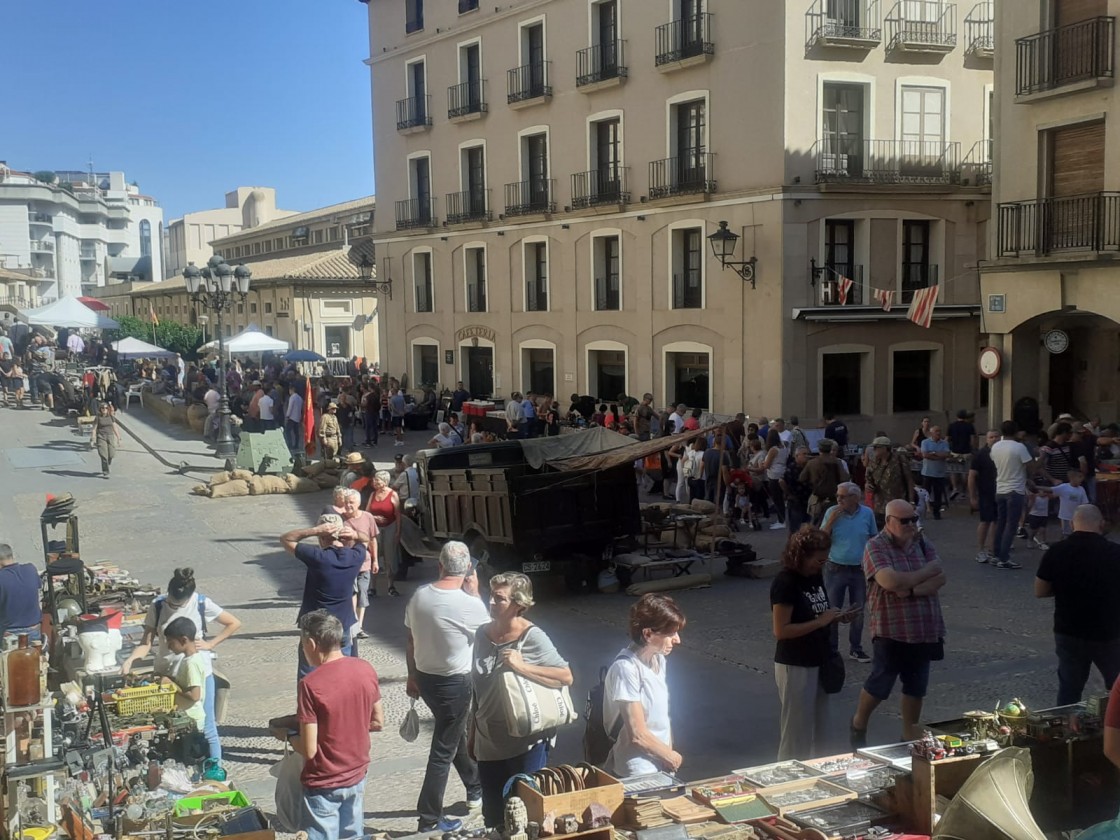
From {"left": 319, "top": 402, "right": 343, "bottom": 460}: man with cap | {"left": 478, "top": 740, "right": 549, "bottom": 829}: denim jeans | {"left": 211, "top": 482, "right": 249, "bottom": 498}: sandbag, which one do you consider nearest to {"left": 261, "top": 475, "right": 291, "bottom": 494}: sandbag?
{"left": 211, "top": 482, "right": 249, "bottom": 498}: sandbag

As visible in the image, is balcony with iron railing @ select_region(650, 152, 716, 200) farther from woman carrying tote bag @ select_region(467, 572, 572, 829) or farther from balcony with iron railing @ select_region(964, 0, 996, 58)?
woman carrying tote bag @ select_region(467, 572, 572, 829)

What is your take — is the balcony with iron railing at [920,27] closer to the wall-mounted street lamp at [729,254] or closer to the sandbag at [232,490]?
the wall-mounted street lamp at [729,254]

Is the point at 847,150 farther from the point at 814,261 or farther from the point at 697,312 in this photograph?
the point at 697,312

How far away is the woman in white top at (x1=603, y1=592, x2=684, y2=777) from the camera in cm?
528

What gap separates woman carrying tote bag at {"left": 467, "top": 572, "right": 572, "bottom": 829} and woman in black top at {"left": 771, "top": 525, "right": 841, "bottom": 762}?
58.9 inches

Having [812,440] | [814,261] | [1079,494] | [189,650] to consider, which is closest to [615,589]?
[1079,494]

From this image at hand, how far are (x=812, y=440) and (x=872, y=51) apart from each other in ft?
29.3

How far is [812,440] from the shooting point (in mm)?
22016

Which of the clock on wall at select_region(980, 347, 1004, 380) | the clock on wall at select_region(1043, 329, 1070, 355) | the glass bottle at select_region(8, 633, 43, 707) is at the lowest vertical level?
the glass bottle at select_region(8, 633, 43, 707)

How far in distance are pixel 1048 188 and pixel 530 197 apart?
15.4 m

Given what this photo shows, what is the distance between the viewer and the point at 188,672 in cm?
693

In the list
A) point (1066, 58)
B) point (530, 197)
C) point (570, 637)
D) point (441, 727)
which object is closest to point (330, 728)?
point (441, 727)

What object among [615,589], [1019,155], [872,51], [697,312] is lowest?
[615,589]

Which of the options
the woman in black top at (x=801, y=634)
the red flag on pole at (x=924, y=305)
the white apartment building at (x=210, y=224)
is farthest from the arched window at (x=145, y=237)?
the woman in black top at (x=801, y=634)
